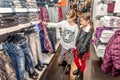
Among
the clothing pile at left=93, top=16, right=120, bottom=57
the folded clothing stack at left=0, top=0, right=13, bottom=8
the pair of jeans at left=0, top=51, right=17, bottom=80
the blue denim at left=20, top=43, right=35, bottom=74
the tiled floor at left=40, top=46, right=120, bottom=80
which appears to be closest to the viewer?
the pair of jeans at left=0, top=51, right=17, bottom=80

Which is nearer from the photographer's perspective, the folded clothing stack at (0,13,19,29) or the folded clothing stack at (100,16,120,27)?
the folded clothing stack at (0,13,19,29)

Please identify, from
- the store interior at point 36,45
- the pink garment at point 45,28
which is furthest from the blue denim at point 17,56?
the pink garment at point 45,28

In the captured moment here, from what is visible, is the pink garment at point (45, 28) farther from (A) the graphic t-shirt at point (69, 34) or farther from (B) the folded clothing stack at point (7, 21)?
(B) the folded clothing stack at point (7, 21)

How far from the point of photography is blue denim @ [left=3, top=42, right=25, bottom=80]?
77.4 inches

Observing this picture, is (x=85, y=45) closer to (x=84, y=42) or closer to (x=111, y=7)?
(x=84, y=42)

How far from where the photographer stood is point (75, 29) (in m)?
3.85

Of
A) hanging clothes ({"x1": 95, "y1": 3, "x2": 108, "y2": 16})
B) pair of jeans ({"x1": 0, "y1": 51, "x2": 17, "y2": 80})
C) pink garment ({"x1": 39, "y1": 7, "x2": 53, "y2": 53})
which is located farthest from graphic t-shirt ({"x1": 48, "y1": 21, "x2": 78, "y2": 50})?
pair of jeans ({"x1": 0, "y1": 51, "x2": 17, "y2": 80})

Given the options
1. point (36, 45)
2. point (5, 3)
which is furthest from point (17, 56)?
point (36, 45)

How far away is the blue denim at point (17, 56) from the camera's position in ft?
6.45

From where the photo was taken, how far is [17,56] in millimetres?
2027

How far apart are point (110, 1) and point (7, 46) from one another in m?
4.45

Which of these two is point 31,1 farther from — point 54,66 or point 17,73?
point 54,66

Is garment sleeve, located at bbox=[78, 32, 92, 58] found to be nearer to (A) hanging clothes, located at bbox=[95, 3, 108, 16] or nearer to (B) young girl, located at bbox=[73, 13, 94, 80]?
(B) young girl, located at bbox=[73, 13, 94, 80]

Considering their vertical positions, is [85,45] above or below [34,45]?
below
